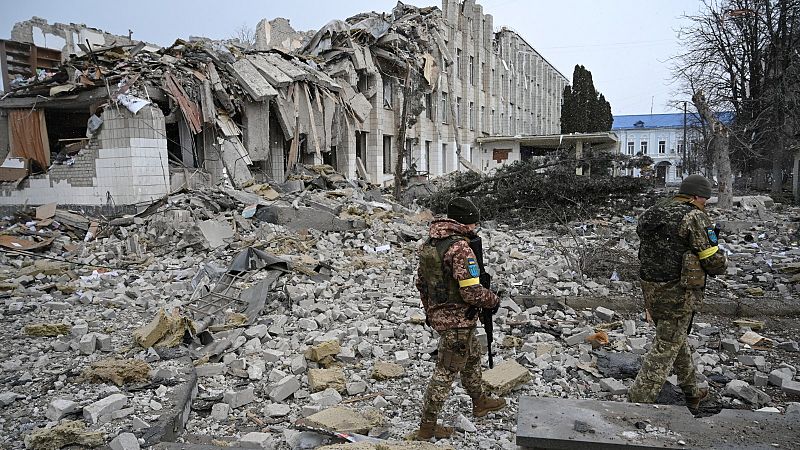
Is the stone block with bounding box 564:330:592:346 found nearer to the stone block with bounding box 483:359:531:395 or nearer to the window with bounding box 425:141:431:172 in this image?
the stone block with bounding box 483:359:531:395

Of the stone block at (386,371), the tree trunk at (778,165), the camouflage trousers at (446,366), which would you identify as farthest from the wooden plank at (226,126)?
the tree trunk at (778,165)

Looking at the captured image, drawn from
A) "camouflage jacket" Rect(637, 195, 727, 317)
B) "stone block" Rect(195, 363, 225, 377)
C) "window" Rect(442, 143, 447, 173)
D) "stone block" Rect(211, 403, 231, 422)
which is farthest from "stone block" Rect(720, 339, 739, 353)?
"window" Rect(442, 143, 447, 173)

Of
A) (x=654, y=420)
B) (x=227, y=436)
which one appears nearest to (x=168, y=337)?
(x=227, y=436)

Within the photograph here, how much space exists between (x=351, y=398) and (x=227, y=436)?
102 centimetres

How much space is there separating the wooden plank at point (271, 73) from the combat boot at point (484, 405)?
1281 cm

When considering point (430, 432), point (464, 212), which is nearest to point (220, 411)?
point (430, 432)

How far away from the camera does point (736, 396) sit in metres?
4.24

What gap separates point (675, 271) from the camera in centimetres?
371

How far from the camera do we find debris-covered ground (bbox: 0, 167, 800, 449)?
3.99 m

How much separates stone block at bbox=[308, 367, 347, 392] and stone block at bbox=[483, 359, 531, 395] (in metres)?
1.25

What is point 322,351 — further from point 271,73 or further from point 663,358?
point 271,73

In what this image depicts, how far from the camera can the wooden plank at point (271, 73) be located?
1486cm

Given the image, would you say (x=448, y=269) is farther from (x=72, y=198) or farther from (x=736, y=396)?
(x=72, y=198)

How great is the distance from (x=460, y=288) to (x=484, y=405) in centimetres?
102
